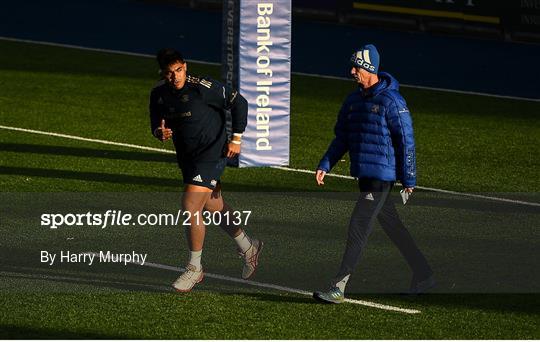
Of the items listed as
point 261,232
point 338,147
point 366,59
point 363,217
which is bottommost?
point 261,232

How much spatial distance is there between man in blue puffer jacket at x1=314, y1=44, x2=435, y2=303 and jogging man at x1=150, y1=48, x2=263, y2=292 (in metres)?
0.96

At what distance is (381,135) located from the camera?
12.6 metres

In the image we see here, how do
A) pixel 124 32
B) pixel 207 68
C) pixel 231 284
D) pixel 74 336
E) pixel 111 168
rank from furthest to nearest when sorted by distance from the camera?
pixel 124 32 < pixel 207 68 < pixel 111 168 < pixel 231 284 < pixel 74 336

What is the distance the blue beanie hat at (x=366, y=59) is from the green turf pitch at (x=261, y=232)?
1941mm

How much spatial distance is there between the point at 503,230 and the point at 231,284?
3.70 meters

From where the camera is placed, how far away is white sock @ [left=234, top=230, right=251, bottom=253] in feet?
44.8

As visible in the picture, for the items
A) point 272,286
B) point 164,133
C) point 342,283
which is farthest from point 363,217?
point 164,133

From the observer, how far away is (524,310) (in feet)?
42.2

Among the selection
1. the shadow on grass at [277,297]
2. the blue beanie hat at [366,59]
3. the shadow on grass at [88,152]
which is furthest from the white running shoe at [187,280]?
the shadow on grass at [88,152]

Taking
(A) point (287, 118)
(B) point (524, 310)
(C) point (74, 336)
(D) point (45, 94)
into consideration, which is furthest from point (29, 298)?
(D) point (45, 94)

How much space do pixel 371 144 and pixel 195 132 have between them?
4.97 feet

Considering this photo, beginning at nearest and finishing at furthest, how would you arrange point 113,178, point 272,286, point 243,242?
point 272,286 → point 243,242 → point 113,178

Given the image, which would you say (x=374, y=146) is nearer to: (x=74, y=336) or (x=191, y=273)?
(x=191, y=273)

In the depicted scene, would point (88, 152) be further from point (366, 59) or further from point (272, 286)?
point (366, 59)
